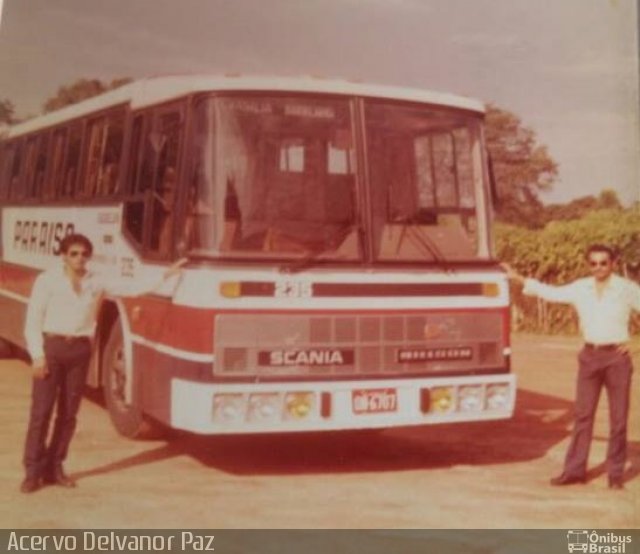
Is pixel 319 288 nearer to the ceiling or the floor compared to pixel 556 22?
nearer to the floor

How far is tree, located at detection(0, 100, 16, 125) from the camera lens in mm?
7199

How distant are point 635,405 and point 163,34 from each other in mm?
4078

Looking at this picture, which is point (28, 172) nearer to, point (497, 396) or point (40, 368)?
point (40, 368)

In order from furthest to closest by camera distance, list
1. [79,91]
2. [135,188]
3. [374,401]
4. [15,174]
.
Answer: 1. [15,174]
2. [79,91]
3. [135,188]
4. [374,401]

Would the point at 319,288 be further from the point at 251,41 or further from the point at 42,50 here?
the point at 42,50

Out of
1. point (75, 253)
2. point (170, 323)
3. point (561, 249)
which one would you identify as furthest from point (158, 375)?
point (561, 249)

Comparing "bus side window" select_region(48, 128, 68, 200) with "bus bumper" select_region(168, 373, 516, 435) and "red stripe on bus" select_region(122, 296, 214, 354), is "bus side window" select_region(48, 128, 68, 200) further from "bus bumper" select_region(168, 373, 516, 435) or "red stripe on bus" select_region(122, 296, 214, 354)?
"bus bumper" select_region(168, 373, 516, 435)

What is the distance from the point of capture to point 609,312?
270 inches

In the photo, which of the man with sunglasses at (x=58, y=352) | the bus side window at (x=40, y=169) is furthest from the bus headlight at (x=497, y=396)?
the bus side window at (x=40, y=169)

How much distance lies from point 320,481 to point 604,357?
6.39ft

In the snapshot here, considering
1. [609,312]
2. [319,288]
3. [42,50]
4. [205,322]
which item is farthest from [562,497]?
[42,50]

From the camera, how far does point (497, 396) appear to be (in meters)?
7.37

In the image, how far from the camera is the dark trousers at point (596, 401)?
6863mm

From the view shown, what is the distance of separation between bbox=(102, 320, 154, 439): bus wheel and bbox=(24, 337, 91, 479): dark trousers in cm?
96
